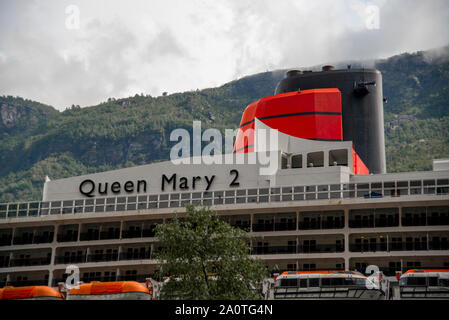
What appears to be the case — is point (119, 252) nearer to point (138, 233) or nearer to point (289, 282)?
point (138, 233)

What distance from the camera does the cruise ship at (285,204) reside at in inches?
1928

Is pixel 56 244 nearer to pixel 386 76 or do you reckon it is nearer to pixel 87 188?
pixel 87 188

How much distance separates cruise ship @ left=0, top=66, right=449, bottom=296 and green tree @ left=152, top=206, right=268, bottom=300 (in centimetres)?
1355

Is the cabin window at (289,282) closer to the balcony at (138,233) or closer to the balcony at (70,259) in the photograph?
the balcony at (138,233)

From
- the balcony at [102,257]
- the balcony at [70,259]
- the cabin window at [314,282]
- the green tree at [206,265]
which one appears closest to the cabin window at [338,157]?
the cabin window at [314,282]

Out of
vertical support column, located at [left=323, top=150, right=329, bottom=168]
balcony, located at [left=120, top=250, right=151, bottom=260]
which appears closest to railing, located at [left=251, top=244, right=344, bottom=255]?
vertical support column, located at [left=323, top=150, right=329, bottom=168]

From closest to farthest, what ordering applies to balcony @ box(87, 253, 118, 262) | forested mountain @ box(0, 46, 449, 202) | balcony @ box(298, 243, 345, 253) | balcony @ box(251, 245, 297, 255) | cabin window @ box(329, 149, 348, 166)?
balcony @ box(298, 243, 345, 253), balcony @ box(251, 245, 297, 255), cabin window @ box(329, 149, 348, 166), balcony @ box(87, 253, 118, 262), forested mountain @ box(0, 46, 449, 202)

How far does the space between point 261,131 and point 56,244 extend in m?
19.3

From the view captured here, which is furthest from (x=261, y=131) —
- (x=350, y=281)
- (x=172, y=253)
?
(x=172, y=253)

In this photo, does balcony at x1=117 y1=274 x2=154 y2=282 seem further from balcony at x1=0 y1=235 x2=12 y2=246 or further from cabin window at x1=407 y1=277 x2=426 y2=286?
cabin window at x1=407 y1=277 x2=426 y2=286

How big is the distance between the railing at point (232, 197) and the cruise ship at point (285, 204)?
0.27ft

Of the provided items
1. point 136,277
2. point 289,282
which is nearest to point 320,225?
point 289,282

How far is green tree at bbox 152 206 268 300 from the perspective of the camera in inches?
1261

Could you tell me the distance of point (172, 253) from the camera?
33.5 metres
